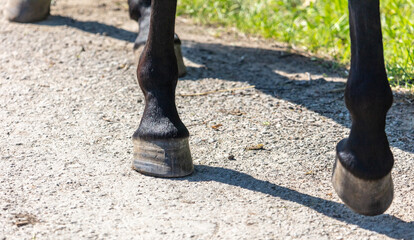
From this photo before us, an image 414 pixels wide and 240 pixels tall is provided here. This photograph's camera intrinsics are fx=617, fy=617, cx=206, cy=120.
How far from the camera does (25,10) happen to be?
166 inches

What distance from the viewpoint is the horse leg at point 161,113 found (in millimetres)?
2394

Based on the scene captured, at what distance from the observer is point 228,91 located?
3.48 metres

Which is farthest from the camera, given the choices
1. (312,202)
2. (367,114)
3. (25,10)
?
(25,10)

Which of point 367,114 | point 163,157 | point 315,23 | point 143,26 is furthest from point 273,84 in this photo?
point 367,114

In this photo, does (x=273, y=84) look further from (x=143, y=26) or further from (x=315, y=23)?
(x=315, y=23)

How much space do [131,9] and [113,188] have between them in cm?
172

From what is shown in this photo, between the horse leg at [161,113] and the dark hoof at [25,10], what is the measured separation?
2.04 metres

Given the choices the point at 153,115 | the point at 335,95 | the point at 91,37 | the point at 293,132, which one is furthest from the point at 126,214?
the point at 91,37

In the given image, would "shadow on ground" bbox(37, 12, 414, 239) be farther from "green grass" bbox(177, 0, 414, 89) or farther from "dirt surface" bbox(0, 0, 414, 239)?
"green grass" bbox(177, 0, 414, 89)

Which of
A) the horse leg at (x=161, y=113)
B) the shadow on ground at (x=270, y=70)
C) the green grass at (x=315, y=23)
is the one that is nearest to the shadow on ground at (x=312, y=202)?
the horse leg at (x=161, y=113)

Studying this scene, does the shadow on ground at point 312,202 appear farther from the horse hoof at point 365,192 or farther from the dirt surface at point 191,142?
the horse hoof at point 365,192

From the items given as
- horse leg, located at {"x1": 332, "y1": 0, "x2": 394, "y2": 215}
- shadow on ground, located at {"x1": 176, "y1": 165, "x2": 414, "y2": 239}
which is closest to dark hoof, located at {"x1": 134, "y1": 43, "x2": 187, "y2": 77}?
shadow on ground, located at {"x1": 176, "y1": 165, "x2": 414, "y2": 239}

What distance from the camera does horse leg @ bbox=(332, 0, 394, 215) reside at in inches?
77.8

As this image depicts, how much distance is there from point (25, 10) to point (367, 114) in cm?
293
